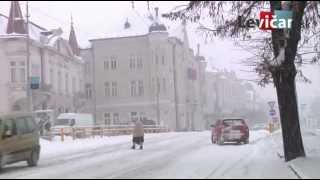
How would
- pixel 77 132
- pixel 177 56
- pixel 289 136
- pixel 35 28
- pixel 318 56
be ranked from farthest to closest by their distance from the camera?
pixel 177 56, pixel 35 28, pixel 77 132, pixel 318 56, pixel 289 136

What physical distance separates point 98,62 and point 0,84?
27066 mm

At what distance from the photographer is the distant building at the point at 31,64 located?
221 feet

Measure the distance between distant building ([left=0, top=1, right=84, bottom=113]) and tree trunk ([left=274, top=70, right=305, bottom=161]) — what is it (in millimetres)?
42734

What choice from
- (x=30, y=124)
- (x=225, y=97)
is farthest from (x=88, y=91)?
(x=30, y=124)

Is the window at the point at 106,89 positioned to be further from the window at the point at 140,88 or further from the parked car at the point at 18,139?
the parked car at the point at 18,139

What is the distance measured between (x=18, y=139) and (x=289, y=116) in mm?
8802

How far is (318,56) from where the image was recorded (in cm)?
2528

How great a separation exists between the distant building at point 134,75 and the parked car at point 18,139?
6265cm

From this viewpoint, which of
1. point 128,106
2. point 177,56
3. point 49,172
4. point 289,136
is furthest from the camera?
point 177,56

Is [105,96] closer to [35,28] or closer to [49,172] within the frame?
[35,28]

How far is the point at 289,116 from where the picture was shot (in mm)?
23672

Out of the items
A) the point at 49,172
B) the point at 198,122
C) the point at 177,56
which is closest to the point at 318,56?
the point at 49,172

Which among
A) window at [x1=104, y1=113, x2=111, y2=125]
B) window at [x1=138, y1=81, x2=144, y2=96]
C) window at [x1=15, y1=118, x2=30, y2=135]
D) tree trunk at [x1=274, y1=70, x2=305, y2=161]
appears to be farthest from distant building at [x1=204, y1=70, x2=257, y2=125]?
tree trunk at [x1=274, y1=70, x2=305, y2=161]

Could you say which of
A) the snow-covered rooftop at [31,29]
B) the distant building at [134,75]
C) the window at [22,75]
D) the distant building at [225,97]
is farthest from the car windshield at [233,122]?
the distant building at [225,97]
